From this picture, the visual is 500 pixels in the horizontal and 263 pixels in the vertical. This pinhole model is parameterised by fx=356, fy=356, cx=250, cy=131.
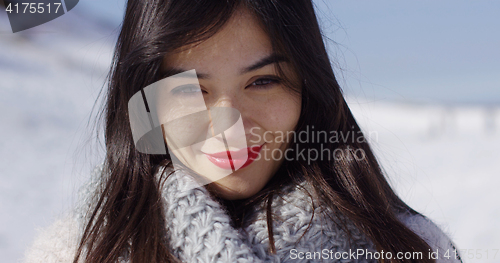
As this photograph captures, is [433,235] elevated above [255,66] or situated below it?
below

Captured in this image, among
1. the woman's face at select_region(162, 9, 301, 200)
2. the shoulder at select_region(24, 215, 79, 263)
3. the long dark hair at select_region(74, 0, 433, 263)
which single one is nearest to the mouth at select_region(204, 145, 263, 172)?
the woman's face at select_region(162, 9, 301, 200)

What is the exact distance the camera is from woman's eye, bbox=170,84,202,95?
838mm

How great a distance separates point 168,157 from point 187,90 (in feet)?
0.77

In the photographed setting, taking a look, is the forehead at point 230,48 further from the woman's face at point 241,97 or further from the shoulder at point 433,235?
the shoulder at point 433,235

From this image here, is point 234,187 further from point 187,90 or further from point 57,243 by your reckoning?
point 57,243

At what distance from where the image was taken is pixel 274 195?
971 millimetres

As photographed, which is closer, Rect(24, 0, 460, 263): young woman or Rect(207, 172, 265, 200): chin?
Rect(24, 0, 460, 263): young woman

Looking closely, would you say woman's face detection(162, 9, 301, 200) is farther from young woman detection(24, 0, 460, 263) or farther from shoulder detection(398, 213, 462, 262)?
shoulder detection(398, 213, 462, 262)

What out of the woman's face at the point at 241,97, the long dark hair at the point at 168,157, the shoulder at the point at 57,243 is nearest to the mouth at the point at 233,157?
the woman's face at the point at 241,97

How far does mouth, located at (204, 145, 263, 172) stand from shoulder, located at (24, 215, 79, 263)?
1.54 ft

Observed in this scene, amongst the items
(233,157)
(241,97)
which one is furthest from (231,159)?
(241,97)

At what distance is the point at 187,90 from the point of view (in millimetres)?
850

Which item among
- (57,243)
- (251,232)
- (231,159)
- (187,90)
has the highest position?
(187,90)

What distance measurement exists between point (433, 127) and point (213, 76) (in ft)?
14.3
